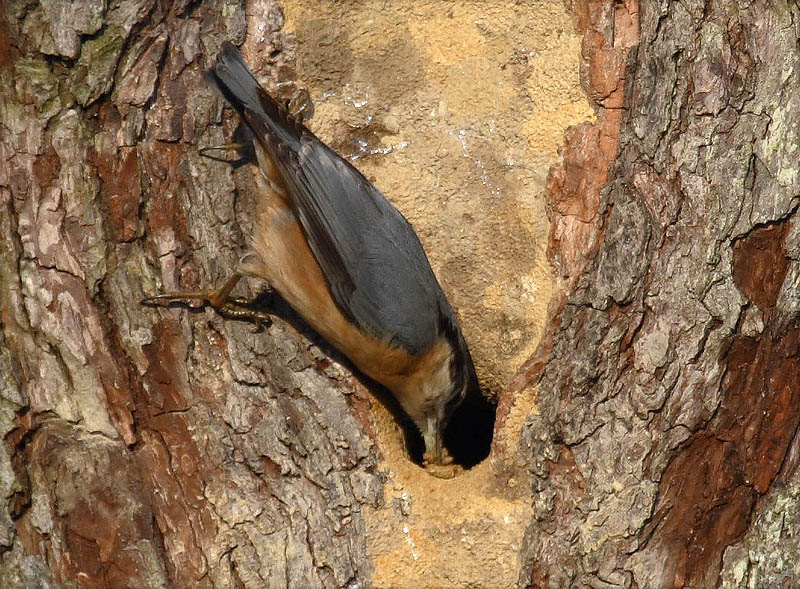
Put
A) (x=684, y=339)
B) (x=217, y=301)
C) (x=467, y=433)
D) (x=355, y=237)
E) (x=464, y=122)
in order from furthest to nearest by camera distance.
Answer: (x=467, y=433) < (x=464, y=122) < (x=355, y=237) < (x=217, y=301) < (x=684, y=339)

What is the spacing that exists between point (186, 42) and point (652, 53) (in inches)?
57.6

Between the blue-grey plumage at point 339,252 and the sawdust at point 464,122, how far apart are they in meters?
0.16

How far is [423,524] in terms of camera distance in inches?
108

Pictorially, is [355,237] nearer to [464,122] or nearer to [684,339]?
[464,122]

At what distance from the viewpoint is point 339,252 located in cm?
295

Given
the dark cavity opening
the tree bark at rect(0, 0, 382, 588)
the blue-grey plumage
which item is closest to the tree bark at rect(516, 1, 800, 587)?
the blue-grey plumage

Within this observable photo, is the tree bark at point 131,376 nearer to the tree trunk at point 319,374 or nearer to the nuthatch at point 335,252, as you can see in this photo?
the tree trunk at point 319,374

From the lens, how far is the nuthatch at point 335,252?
9.45 ft

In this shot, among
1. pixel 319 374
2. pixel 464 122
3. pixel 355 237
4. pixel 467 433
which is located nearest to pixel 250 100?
pixel 355 237

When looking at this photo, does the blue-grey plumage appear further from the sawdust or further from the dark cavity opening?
the dark cavity opening

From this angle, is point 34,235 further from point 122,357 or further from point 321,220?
point 321,220

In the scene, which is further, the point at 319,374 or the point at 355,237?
the point at 355,237

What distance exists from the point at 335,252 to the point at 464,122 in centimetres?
64

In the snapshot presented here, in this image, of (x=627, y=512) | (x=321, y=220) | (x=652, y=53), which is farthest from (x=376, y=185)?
(x=627, y=512)
